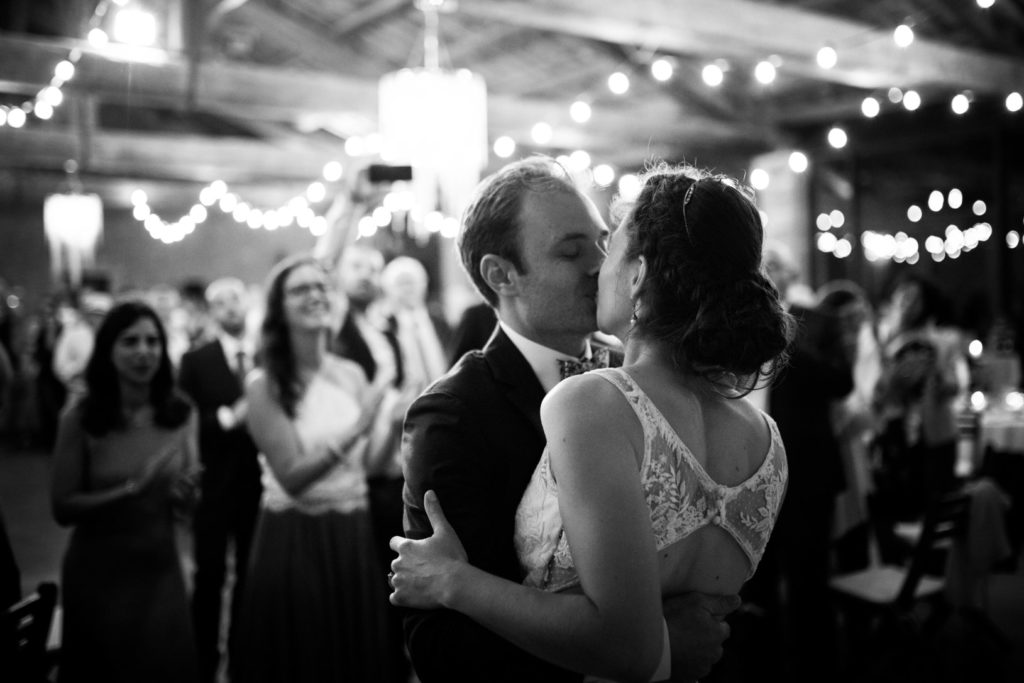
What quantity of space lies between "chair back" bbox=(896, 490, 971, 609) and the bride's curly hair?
2468mm

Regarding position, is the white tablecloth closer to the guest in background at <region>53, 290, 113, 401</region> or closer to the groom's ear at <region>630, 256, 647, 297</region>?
the groom's ear at <region>630, 256, 647, 297</region>

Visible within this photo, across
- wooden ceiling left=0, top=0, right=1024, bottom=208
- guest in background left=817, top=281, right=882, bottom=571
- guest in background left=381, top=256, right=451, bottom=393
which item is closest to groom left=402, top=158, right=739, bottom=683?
guest in background left=381, top=256, right=451, bottom=393

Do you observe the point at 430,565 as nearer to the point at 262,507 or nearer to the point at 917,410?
the point at 262,507

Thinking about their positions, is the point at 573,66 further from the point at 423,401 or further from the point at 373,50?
the point at 423,401

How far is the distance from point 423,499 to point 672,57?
8014 millimetres

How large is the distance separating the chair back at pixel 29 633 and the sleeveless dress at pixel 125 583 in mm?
390

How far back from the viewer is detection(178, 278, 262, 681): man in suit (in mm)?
3549

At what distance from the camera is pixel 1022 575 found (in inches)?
193

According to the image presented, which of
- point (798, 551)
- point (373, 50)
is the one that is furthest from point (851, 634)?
point (373, 50)

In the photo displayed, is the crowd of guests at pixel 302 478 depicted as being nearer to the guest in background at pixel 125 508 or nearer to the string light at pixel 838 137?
the guest in background at pixel 125 508

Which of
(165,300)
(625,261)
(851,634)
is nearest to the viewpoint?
(625,261)

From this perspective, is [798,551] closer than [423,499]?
No

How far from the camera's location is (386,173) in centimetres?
328

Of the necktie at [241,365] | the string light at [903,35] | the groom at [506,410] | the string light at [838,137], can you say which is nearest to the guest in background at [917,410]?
the string light at [903,35]
